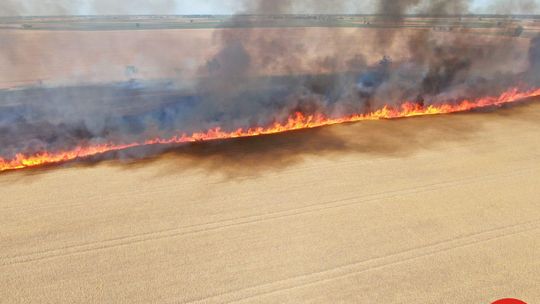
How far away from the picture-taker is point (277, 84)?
11562 millimetres

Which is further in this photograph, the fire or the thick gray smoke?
the thick gray smoke

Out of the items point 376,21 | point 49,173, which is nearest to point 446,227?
point 49,173

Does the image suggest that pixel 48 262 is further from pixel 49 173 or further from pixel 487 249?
pixel 487 249

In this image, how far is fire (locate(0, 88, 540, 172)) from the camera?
23.5ft

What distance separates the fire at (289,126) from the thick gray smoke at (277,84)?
0.23 m

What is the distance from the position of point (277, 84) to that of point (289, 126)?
307cm

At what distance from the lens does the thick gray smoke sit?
29.4 ft

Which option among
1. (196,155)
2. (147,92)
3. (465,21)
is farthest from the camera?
(465,21)

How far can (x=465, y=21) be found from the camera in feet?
57.3

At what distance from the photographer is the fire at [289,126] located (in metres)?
7.15

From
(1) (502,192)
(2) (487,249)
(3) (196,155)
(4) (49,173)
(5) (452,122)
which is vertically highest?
(4) (49,173)

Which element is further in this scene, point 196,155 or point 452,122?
point 452,122

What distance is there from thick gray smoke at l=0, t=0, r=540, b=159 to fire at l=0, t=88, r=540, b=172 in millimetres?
232

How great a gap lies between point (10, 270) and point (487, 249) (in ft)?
17.6
